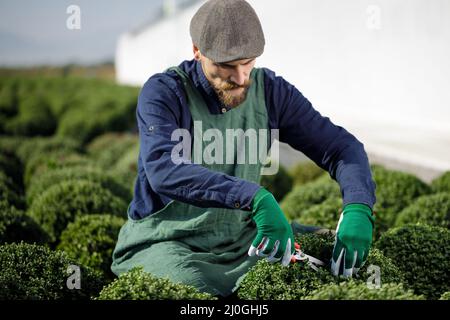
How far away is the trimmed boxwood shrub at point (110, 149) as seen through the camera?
9609 mm

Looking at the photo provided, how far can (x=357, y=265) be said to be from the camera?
9.57 feet

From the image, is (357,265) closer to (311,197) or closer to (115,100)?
(311,197)

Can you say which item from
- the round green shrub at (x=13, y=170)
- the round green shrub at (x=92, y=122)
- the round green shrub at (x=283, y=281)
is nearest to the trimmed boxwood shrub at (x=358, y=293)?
the round green shrub at (x=283, y=281)

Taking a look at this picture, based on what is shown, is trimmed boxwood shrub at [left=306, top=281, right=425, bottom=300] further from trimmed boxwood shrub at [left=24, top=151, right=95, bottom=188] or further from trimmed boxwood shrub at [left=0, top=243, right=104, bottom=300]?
trimmed boxwood shrub at [left=24, top=151, right=95, bottom=188]

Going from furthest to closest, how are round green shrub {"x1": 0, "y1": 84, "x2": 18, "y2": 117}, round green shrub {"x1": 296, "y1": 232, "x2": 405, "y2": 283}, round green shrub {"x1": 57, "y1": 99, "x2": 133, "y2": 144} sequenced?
round green shrub {"x1": 0, "y1": 84, "x2": 18, "y2": 117} → round green shrub {"x1": 57, "y1": 99, "x2": 133, "y2": 144} → round green shrub {"x1": 296, "y1": 232, "x2": 405, "y2": 283}

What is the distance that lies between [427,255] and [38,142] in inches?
283

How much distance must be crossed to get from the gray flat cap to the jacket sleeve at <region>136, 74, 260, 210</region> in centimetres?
33

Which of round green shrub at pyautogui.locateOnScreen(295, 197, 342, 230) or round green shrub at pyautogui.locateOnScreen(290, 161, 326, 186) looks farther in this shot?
round green shrub at pyautogui.locateOnScreen(290, 161, 326, 186)

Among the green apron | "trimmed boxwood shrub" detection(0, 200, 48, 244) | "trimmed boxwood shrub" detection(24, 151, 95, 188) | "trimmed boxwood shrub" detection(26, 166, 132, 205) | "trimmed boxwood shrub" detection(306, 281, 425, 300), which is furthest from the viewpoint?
"trimmed boxwood shrub" detection(24, 151, 95, 188)

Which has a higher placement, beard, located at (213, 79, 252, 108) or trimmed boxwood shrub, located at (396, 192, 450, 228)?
beard, located at (213, 79, 252, 108)

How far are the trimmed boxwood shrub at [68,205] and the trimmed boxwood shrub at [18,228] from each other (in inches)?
14.6

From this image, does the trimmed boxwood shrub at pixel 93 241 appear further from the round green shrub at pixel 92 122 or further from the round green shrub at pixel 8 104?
the round green shrub at pixel 8 104

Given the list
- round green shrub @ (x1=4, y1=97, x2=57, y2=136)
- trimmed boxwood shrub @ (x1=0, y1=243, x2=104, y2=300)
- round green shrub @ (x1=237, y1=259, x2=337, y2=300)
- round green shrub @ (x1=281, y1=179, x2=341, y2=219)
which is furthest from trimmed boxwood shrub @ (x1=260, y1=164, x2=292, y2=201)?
round green shrub @ (x1=4, y1=97, x2=57, y2=136)

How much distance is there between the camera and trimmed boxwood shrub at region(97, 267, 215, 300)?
8.95 ft
